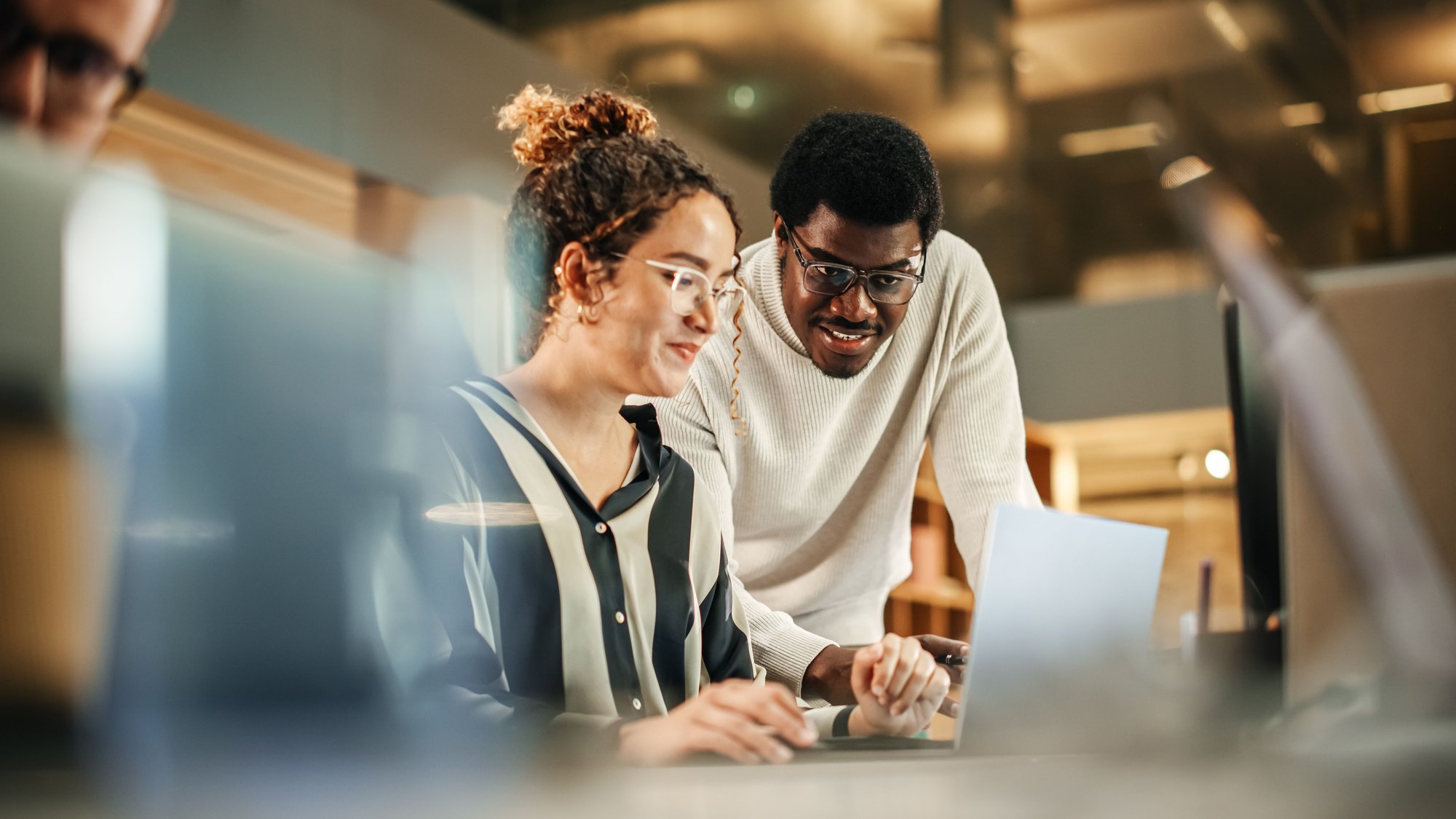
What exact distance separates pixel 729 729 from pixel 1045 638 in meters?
0.25

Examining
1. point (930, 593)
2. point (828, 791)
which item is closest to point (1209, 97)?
point (930, 593)

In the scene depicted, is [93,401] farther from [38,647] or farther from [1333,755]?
[1333,755]

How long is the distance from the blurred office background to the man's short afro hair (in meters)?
0.05

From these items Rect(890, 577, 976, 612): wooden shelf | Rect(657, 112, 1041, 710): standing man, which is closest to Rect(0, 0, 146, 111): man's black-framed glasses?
Rect(657, 112, 1041, 710): standing man

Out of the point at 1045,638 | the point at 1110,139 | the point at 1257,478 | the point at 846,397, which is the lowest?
the point at 1045,638

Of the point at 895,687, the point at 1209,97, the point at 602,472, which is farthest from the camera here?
the point at 1209,97

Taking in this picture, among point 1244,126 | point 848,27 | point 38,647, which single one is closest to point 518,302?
point 38,647

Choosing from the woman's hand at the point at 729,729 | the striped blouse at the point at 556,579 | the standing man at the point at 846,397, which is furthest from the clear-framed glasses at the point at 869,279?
the woman's hand at the point at 729,729

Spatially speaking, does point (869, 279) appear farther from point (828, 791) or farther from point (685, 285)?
point (828, 791)

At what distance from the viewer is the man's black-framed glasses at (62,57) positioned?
39.5 inches

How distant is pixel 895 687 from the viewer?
956mm

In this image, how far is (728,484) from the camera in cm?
131

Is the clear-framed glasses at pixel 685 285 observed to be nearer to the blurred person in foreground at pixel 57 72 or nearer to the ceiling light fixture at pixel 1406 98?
the blurred person in foreground at pixel 57 72

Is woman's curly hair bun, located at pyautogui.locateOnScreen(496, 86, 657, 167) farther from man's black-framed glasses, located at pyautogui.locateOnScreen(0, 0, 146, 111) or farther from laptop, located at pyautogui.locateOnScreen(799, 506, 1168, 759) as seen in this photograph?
laptop, located at pyautogui.locateOnScreen(799, 506, 1168, 759)
